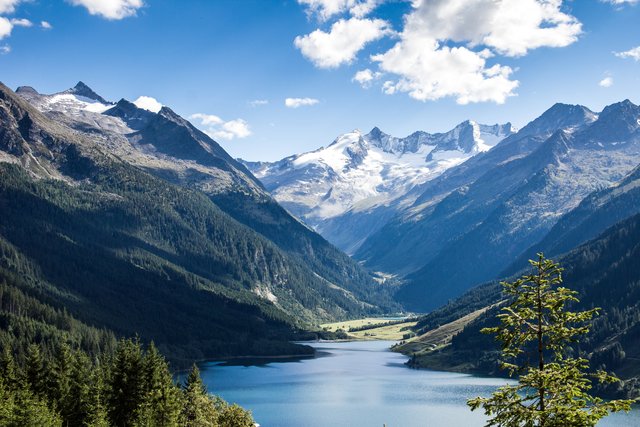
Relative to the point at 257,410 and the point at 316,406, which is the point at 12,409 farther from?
the point at 316,406

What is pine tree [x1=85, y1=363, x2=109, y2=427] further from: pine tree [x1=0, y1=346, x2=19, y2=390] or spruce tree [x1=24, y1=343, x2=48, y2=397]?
pine tree [x1=0, y1=346, x2=19, y2=390]

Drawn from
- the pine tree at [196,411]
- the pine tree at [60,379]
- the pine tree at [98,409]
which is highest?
the pine tree at [60,379]

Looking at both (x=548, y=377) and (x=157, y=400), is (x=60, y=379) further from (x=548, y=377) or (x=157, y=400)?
(x=548, y=377)

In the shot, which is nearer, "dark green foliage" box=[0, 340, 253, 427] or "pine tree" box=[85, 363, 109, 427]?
"pine tree" box=[85, 363, 109, 427]

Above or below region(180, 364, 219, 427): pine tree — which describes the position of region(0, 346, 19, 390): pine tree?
above

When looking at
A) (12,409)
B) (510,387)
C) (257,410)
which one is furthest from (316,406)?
(510,387)

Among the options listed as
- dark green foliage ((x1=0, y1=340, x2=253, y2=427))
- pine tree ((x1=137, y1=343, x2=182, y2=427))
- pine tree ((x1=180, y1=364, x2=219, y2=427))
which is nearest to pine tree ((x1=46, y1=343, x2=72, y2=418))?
dark green foliage ((x1=0, y1=340, x2=253, y2=427))

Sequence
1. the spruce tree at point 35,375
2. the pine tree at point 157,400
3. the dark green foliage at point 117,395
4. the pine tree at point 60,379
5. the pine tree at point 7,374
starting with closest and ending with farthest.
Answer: the pine tree at point 157,400
the dark green foliage at point 117,395
the pine tree at point 60,379
the pine tree at point 7,374
the spruce tree at point 35,375

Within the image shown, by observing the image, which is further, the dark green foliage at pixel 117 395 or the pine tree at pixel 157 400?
the dark green foliage at pixel 117 395

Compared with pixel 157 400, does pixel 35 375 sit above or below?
above

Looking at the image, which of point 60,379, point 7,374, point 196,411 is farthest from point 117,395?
point 7,374

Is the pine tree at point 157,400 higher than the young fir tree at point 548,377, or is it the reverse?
the young fir tree at point 548,377

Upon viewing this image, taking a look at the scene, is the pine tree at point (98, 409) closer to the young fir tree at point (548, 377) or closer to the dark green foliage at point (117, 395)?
the dark green foliage at point (117, 395)

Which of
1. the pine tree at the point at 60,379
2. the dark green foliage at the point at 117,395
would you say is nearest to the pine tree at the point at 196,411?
the dark green foliage at the point at 117,395
